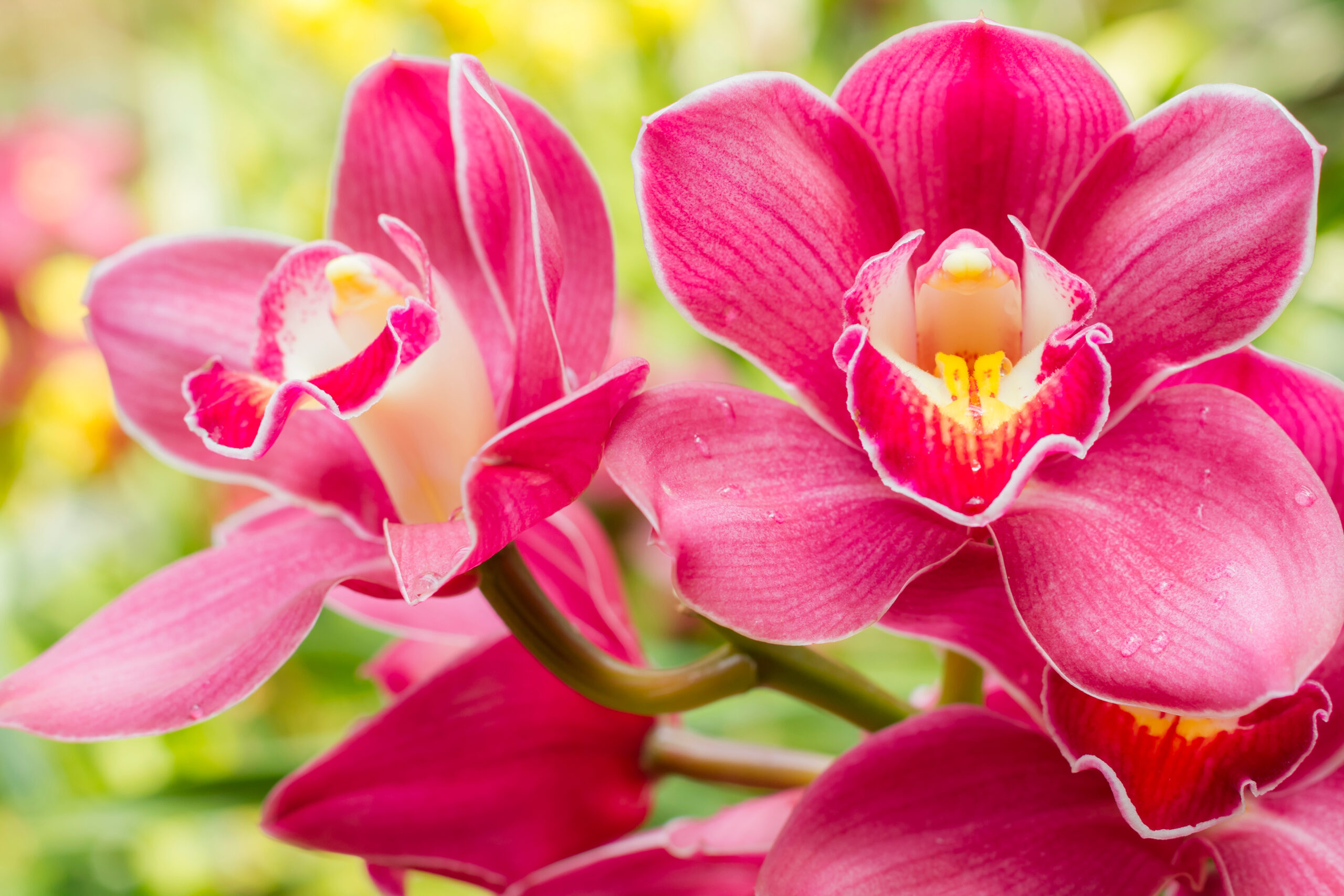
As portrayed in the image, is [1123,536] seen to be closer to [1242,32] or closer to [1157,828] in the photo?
[1157,828]

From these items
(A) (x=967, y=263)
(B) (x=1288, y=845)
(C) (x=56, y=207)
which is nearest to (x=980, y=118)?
(A) (x=967, y=263)

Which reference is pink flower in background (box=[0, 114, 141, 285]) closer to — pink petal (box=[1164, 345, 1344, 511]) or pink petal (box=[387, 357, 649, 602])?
pink petal (box=[387, 357, 649, 602])

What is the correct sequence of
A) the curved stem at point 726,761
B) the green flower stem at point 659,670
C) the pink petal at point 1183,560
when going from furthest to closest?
the curved stem at point 726,761 < the green flower stem at point 659,670 < the pink petal at point 1183,560

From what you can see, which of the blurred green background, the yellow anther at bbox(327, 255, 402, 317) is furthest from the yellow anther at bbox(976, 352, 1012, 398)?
the blurred green background

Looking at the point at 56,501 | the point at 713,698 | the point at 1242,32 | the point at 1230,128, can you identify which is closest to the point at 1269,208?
the point at 1230,128

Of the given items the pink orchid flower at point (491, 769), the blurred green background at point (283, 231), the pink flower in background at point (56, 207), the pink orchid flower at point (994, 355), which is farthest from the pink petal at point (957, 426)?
the pink flower in background at point (56, 207)

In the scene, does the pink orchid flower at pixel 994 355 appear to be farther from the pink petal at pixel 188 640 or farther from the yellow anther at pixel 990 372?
the pink petal at pixel 188 640
